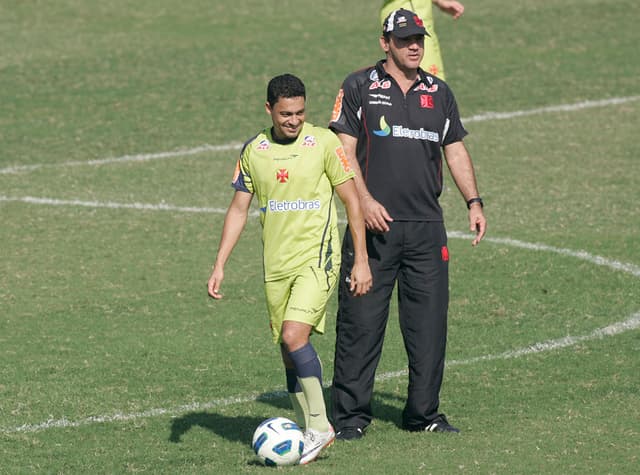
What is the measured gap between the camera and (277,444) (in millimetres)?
8227

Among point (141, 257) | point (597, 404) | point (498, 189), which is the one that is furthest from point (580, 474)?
point (498, 189)

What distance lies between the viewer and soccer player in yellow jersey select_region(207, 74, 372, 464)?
8.50m

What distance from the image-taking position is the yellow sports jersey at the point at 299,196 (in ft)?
28.1

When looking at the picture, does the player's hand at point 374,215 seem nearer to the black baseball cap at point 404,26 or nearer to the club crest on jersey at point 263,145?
the club crest on jersey at point 263,145

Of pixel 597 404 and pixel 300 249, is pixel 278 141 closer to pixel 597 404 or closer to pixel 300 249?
pixel 300 249

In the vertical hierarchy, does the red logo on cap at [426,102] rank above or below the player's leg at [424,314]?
above

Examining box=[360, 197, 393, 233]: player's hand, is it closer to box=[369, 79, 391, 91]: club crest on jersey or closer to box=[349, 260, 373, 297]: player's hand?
box=[349, 260, 373, 297]: player's hand

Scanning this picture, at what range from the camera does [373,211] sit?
28.9 ft

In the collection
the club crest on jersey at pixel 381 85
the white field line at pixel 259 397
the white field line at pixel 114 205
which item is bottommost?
the white field line at pixel 259 397

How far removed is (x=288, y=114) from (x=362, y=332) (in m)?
1.57

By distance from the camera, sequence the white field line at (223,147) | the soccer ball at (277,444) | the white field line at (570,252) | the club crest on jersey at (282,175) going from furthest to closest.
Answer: the white field line at (223,147), the white field line at (570,252), the club crest on jersey at (282,175), the soccer ball at (277,444)

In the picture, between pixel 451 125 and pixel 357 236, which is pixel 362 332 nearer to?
pixel 357 236

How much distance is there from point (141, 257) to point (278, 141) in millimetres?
6055

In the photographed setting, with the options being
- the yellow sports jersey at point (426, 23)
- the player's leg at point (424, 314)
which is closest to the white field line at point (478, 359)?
the player's leg at point (424, 314)
